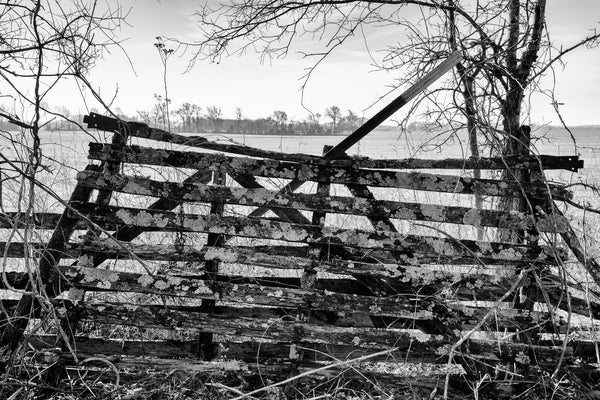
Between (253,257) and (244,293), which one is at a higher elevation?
(253,257)

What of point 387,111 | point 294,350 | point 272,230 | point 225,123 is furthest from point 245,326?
point 225,123

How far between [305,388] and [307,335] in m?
0.37

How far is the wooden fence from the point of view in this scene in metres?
3.46

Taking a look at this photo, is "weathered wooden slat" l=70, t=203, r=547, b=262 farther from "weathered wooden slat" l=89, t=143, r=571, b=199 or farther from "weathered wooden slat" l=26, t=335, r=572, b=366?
"weathered wooden slat" l=26, t=335, r=572, b=366

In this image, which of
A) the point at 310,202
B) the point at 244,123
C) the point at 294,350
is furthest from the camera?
the point at 244,123

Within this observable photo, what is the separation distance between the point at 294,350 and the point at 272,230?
887 millimetres

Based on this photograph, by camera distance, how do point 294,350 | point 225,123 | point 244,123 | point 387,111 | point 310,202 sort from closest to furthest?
point 294,350, point 310,202, point 387,111, point 244,123, point 225,123

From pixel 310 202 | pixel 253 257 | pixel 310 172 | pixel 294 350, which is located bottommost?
pixel 294 350

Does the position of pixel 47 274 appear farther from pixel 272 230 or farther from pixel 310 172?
pixel 310 172

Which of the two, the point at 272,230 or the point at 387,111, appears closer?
the point at 272,230

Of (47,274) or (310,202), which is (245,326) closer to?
(310,202)

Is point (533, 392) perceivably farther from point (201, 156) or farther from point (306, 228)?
point (201, 156)

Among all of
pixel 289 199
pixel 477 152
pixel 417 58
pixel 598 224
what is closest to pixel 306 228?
pixel 289 199

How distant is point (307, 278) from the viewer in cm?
355
